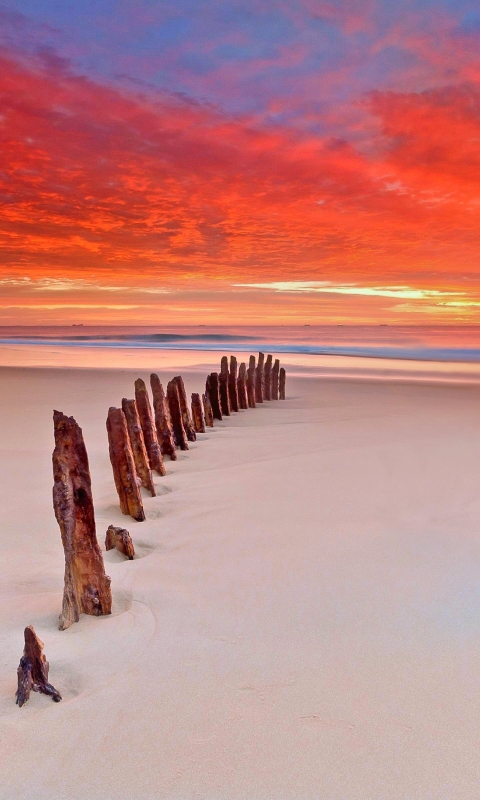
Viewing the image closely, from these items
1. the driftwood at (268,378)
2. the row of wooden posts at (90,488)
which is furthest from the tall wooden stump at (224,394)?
the driftwood at (268,378)

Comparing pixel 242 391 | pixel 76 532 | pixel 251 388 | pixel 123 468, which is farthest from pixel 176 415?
pixel 76 532

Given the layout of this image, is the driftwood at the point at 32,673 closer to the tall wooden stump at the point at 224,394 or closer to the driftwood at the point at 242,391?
the tall wooden stump at the point at 224,394

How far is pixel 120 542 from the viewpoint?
13.6 ft

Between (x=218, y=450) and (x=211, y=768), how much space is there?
5.86 metres

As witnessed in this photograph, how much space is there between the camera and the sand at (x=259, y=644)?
2.17m

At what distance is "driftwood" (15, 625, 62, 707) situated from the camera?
8.13 feet

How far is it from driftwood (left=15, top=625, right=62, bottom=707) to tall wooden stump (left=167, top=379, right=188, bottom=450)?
18.7 feet

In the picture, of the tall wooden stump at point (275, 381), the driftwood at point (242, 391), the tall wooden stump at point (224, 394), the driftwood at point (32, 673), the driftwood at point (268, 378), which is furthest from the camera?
the tall wooden stump at point (275, 381)

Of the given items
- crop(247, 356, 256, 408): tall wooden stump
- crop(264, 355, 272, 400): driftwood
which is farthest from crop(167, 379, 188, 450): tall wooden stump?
crop(264, 355, 272, 400): driftwood

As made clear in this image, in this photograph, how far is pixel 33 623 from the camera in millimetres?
3184

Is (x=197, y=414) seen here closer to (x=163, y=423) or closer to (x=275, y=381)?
(x=163, y=423)

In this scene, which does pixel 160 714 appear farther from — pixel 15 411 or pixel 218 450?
pixel 15 411

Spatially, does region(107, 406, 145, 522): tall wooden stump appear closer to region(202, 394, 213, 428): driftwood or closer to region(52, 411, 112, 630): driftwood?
region(52, 411, 112, 630): driftwood

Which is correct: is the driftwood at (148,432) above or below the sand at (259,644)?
above
